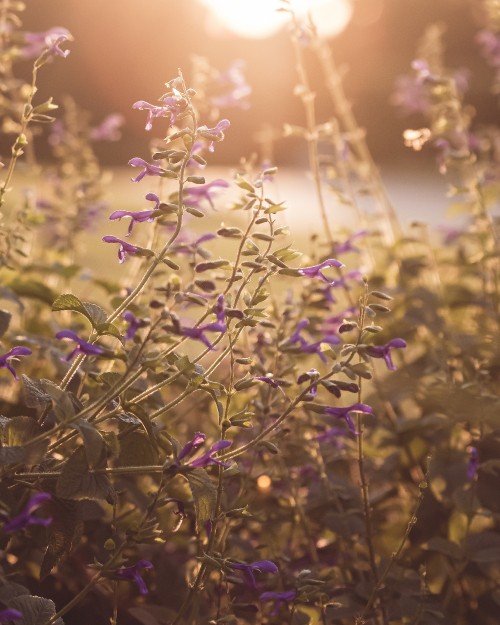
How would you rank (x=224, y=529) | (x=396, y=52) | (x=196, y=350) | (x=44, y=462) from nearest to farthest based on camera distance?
(x=44, y=462) < (x=224, y=529) < (x=196, y=350) < (x=396, y=52)

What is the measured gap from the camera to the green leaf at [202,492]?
1.63 m

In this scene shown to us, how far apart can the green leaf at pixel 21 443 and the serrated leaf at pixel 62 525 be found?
0.48 feet

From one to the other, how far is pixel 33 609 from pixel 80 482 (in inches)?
11.0

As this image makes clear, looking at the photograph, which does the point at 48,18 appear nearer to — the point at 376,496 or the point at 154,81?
the point at 154,81

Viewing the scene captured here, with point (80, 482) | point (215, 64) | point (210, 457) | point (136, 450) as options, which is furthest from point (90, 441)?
point (215, 64)

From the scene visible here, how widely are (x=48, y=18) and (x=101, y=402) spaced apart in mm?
21051

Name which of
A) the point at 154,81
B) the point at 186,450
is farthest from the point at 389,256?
the point at 154,81

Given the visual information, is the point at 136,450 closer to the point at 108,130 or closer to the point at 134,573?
the point at 134,573

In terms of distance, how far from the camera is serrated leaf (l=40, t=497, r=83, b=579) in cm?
165

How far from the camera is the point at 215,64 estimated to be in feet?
62.8

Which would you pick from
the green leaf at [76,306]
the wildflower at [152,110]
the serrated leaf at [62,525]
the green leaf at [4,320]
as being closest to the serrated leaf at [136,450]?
the serrated leaf at [62,525]

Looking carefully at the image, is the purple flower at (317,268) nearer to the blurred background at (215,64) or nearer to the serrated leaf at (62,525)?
the serrated leaf at (62,525)

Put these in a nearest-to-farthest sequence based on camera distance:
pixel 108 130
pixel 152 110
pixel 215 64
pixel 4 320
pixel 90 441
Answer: pixel 90 441, pixel 152 110, pixel 4 320, pixel 108 130, pixel 215 64

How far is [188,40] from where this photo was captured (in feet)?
70.2
